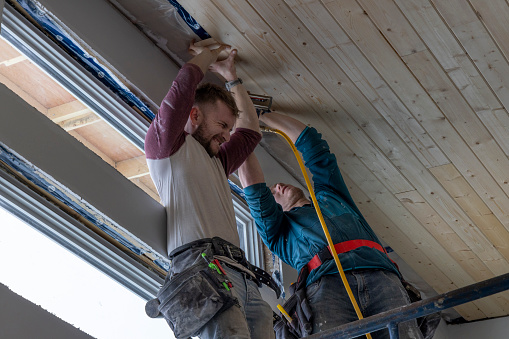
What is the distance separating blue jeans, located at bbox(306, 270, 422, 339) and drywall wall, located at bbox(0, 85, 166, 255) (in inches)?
28.1

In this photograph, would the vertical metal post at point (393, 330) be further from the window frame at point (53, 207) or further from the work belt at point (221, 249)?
the window frame at point (53, 207)

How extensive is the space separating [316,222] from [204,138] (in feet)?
2.38

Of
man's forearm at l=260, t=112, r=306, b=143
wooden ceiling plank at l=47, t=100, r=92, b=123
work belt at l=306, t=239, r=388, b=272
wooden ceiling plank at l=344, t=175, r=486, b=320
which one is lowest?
wooden ceiling plank at l=344, t=175, r=486, b=320

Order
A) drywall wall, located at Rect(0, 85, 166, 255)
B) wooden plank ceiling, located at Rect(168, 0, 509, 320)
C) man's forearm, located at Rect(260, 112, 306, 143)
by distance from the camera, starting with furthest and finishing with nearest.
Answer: man's forearm, located at Rect(260, 112, 306, 143) < wooden plank ceiling, located at Rect(168, 0, 509, 320) < drywall wall, located at Rect(0, 85, 166, 255)

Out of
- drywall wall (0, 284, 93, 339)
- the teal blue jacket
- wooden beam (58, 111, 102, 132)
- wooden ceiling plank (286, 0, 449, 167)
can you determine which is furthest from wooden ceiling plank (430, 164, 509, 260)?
drywall wall (0, 284, 93, 339)

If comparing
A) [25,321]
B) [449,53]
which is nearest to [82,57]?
[25,321]

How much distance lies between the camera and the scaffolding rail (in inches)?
62.8

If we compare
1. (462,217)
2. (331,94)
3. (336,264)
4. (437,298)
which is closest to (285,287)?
(336,264)

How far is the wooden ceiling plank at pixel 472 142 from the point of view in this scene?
3133 mm

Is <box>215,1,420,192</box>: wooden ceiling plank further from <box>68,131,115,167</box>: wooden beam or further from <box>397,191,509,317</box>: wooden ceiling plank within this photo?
<box>68,131,115,167</box>: wooden beam

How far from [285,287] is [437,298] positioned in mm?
1812

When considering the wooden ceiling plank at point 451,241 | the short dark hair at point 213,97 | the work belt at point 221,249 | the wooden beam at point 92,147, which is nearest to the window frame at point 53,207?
the wooden beam at point 92,147

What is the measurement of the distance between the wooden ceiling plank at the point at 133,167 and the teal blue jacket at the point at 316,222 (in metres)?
0.50

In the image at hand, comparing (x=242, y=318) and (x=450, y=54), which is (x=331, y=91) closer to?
(x=450, y=54)
